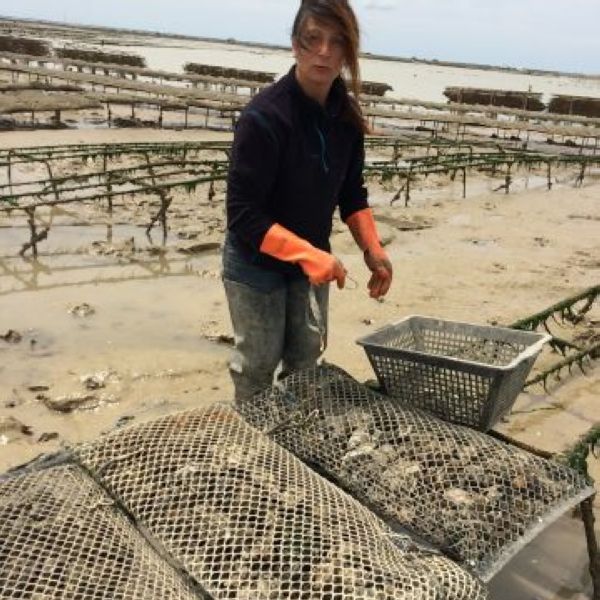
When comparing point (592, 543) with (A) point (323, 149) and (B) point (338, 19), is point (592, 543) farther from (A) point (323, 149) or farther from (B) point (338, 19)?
(B) point (338, 19)

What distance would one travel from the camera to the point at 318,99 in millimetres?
2631

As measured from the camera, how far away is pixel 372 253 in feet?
9.80

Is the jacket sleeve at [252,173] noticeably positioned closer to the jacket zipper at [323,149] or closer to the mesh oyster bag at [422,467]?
the jacket zipper at [323,149]

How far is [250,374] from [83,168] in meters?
10.9

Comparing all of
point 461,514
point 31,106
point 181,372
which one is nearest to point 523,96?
point 31,106

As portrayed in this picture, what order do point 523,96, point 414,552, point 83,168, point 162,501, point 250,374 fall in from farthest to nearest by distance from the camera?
point 523,96 → point 83,168 → point 250,374 → point 162,501 → point 414,552

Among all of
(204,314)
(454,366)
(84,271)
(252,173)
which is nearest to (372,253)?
(454,366)

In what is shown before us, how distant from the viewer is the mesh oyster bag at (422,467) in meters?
2.25

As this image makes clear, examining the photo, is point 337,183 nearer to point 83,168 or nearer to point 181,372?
point 181,372

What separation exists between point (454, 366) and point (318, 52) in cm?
125

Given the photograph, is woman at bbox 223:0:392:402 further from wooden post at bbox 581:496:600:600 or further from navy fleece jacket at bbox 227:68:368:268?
wooden post at bbox 581:496:600:600

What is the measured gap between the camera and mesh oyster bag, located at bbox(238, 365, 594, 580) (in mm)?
2252

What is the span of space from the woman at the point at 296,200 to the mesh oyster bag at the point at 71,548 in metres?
0.96

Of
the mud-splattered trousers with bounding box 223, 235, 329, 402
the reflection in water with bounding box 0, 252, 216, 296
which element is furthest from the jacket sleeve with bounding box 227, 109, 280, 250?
the reflection in water with bounding box 0, 252, 216, 296
